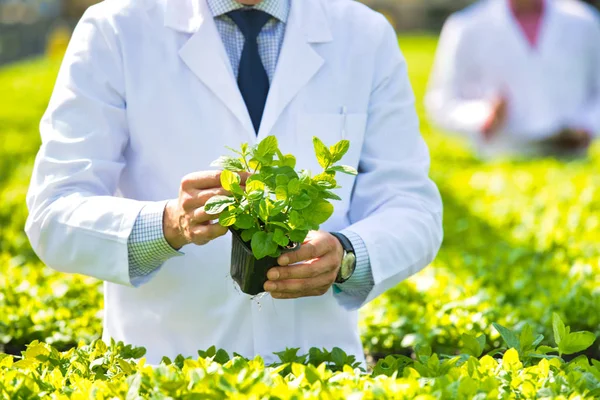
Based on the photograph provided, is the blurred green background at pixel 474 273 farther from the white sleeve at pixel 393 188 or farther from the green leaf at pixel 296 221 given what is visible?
the green leaf at pixel 296 221

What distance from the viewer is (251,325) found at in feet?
9.16

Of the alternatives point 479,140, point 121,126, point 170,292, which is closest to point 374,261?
point 170,292

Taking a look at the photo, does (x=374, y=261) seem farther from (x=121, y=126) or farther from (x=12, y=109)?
(x=12, y=109)

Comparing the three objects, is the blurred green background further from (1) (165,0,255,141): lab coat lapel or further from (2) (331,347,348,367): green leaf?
(1) (165,0,255,141): lab coat lapel

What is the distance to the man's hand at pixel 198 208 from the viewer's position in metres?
2.36

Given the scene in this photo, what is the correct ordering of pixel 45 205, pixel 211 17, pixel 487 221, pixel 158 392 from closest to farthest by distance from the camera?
1. pixel 158 392
2. pixel 45 205
3. pixel 211 17
4. pixel 487 221

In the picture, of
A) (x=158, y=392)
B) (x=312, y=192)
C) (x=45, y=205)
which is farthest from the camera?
(x=45, y=205)

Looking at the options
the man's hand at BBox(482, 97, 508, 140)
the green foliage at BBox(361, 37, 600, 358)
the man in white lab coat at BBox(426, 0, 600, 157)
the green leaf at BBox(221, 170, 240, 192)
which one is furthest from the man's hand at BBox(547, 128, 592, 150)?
the green leaf at BBox(221, 170, 240, 192)

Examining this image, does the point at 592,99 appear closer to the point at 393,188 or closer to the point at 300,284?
the point at 393,188

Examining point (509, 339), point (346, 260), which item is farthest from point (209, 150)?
point (509, 339)

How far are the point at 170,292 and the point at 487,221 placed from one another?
3211 mm

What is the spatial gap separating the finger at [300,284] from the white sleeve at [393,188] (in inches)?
9.9

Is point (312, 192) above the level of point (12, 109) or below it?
above

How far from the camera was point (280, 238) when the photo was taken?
226 cm
